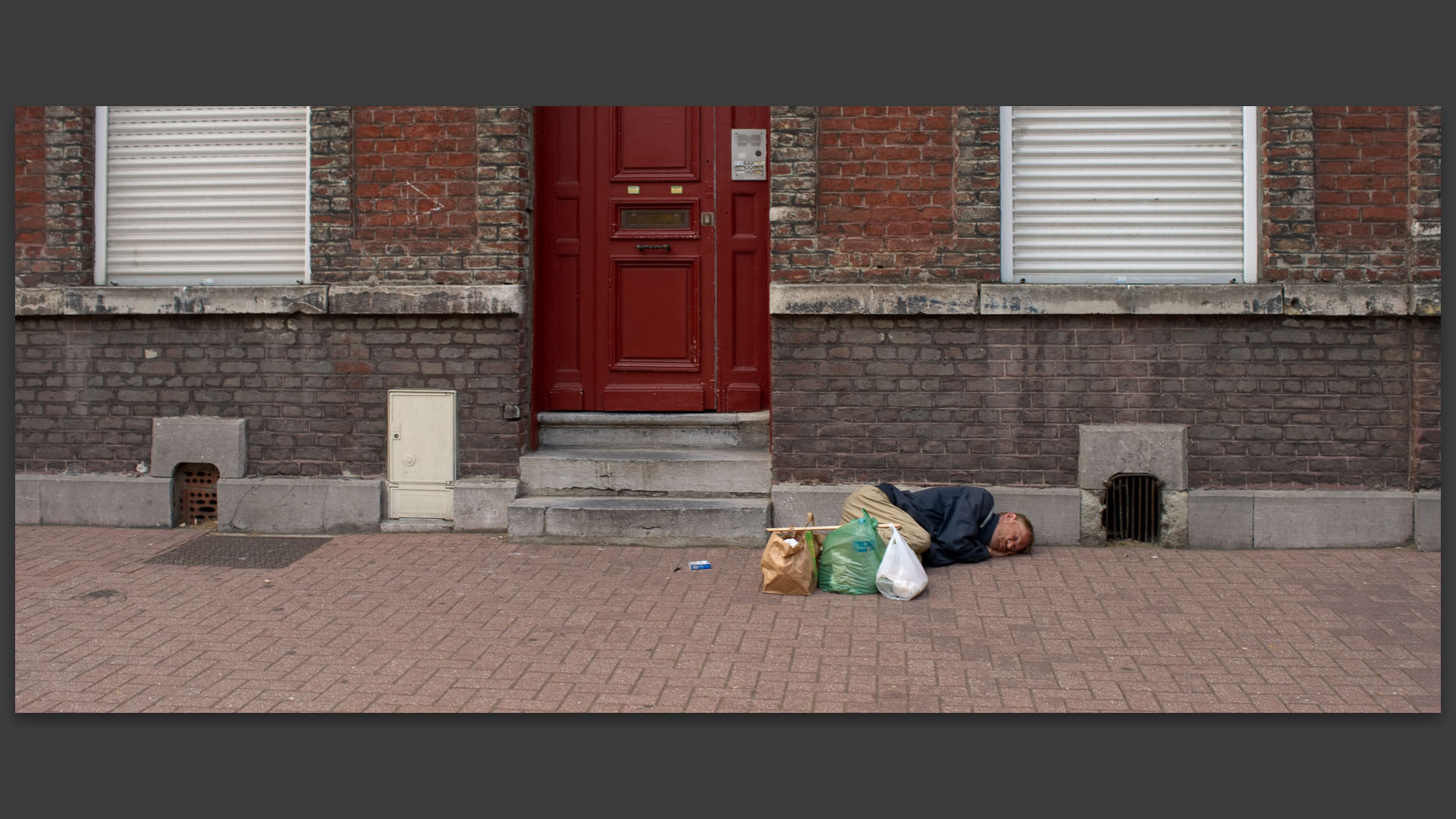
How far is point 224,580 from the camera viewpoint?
6.71 meters

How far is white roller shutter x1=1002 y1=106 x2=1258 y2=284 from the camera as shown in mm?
7605

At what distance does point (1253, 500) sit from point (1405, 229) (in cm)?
188

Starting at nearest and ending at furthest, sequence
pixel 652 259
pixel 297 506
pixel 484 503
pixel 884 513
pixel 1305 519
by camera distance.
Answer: pixel 884 513, pixel 1305 519, pixel 484 503, pixel 297 506, pixel 652 259

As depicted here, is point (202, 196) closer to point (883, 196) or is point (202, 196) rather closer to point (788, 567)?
point (883, 196)

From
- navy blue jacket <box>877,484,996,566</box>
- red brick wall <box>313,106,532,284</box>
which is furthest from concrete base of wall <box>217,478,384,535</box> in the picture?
navy blue jacket <box>877,484,996,566</box>

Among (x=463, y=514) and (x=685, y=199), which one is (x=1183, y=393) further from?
(x=463, y=514)

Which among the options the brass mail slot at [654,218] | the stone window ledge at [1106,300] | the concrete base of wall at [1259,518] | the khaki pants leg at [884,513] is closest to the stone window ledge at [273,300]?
the brass mail slot at [654,218]

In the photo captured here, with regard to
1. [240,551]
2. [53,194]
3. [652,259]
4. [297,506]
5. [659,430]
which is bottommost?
[240,551]

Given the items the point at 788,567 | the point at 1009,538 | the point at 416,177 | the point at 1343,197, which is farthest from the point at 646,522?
the point at 1343,197

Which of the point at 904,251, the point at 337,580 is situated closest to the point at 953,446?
the point at 904,251

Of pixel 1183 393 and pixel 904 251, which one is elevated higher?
pixel 904 251

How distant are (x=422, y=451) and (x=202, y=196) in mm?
2313

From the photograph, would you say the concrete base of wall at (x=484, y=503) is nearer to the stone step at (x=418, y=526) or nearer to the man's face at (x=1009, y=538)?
the stone step at (x=418, y=526)

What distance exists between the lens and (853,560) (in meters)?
6.42
